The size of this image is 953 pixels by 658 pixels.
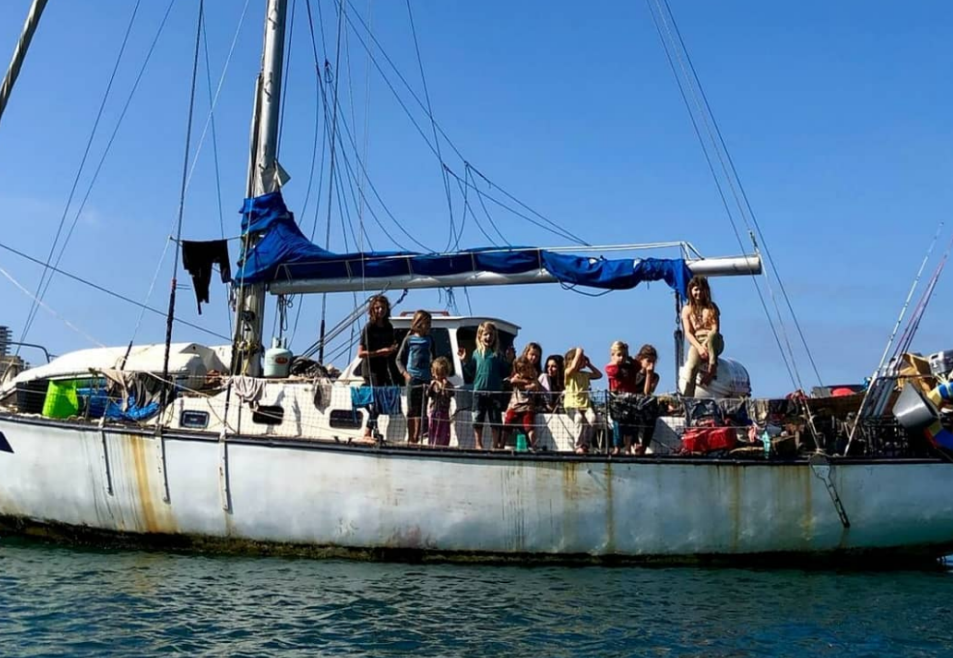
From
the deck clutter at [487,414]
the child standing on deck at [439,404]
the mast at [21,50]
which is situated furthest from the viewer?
the child standing on deck at [439,404]

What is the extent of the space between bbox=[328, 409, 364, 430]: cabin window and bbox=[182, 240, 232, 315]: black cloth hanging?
3534 millimetres

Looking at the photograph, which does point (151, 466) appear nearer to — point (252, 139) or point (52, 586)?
point (52, 586)

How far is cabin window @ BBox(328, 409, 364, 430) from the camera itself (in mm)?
13125

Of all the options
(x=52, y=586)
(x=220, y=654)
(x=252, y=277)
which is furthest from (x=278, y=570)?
(x=252, y=277)

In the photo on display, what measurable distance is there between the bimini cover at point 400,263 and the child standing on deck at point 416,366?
2.13 metres

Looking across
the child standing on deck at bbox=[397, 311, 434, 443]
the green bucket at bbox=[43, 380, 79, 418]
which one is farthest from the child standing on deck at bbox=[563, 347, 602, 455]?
the green bucket at bbox=[43, 380, 79, 418]

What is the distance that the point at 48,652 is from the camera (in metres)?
8.06

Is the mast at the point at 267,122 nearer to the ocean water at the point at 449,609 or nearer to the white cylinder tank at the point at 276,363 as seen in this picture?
the white cylinder tank at the point at 276,363

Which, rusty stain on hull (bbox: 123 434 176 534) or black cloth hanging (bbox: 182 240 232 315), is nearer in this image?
rusty stain on hull (bbox: 123 434 176 534)

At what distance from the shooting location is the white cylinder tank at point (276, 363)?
46.6 ft

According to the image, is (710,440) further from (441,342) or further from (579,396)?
(441,342)

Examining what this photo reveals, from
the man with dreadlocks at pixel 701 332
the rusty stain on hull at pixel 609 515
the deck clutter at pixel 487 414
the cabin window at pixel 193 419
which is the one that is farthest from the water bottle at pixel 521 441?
the cabin window at pixel 193 419

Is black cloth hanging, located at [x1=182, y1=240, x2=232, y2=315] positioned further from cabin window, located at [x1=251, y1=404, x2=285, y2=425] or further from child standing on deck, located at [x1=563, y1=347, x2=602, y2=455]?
child standing on deck, located at [x1=563, y1=347, x2=602, y2=455]

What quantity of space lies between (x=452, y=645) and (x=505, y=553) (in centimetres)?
397
